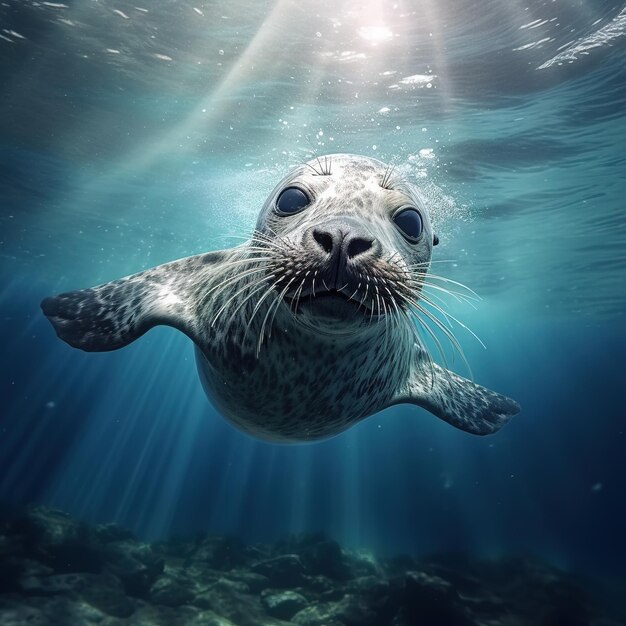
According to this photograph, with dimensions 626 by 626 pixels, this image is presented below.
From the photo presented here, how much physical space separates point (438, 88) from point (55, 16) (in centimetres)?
689

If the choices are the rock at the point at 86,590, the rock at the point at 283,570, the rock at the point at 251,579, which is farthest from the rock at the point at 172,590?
the rock at the point at 283,570

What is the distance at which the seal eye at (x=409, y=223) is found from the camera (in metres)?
2.46

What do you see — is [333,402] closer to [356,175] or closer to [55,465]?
[356,175]

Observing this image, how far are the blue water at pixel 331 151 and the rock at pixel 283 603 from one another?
552 cm

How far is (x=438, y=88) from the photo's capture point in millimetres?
8594

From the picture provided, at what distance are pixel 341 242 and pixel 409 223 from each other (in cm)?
94

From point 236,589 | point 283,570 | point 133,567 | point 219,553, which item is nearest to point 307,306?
point 236,589

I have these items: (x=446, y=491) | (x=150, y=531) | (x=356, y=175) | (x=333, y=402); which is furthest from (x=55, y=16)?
(x=446, y=491)

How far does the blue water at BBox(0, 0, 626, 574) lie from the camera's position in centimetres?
765

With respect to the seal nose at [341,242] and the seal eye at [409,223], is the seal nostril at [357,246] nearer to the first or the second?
the seal nose at [341,242]

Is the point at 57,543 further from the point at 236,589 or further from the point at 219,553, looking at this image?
the point at 219,553

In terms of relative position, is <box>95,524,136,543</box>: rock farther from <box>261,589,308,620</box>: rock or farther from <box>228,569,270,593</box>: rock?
<box>261,589,308,620</box>: rock

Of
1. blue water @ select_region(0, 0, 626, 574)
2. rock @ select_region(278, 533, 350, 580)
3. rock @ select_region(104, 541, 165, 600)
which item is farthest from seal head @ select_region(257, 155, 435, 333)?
rock @ select_region(278, 533, 350, 580)

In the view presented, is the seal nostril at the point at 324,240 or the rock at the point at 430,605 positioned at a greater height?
the seal nostril at the point at 324,240
